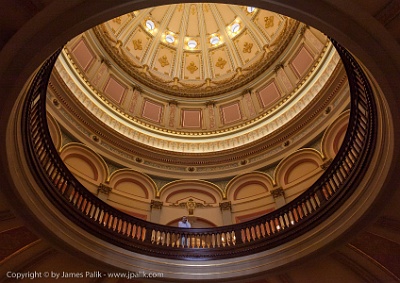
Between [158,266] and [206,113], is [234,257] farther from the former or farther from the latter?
[206,113]

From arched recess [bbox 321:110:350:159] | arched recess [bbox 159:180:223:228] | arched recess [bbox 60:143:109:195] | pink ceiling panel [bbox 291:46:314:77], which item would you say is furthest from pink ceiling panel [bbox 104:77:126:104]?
arched recess [bbox 321:110:350:159]

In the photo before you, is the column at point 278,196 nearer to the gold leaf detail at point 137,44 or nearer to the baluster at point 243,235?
the baluster at point 243,235

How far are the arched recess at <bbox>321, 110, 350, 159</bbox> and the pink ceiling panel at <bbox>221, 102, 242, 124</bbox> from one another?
18.4ft

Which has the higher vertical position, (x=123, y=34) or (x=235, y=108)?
(x=123, y=34)

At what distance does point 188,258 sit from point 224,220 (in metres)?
4.04

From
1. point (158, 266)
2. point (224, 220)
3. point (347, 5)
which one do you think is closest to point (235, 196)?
point (224, 220)

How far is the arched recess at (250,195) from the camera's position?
12883mm

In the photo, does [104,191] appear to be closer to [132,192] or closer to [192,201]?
[132,192]

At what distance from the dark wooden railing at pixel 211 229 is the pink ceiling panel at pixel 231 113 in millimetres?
8478

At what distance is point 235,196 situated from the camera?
13.7 meters

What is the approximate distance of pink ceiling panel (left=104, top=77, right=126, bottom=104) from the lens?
655 inches

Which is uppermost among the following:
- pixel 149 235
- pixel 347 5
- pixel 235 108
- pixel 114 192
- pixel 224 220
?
pixel 235 108

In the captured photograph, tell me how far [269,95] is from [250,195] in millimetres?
6028

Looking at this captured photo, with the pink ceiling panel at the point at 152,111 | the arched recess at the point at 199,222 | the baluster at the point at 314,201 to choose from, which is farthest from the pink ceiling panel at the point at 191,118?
the baluster at the point at 314,201
